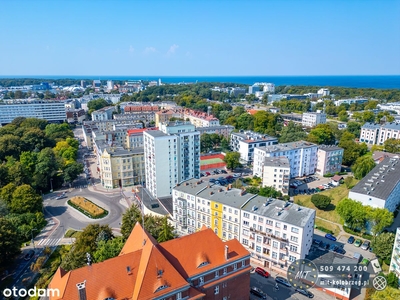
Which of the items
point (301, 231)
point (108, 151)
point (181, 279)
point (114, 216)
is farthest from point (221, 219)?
point (108, 151)

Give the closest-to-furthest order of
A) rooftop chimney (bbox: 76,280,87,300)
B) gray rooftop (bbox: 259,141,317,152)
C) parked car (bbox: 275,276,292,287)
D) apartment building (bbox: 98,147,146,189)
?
rooftop chimney (bbox: 76,280,87,300), parked car (bbox: 275,276,292,287), apartment building (bbox: 98,147,146,189), gray rooftop (bbox: 259,141,317,152)

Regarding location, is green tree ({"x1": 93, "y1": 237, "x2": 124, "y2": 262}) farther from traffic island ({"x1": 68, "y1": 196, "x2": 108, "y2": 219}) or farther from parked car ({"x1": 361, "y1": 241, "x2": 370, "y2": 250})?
parked car ({"x1": 361, "y1": 241, "x2": 370, "y2": 250})

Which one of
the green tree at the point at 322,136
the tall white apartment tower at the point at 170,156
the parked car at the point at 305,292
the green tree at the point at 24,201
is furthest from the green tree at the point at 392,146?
the green tree at the point at 24,201

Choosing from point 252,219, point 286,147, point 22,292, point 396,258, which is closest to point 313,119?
point 286,147

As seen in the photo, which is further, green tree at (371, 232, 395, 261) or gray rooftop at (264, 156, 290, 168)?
gray rooftop at (264, 156, 290, 168)

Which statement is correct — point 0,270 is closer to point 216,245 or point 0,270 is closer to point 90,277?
point 90,277

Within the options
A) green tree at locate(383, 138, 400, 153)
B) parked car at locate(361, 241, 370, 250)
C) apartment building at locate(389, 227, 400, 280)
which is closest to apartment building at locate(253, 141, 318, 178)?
green tree at locate(383, 138, 400, 153)
